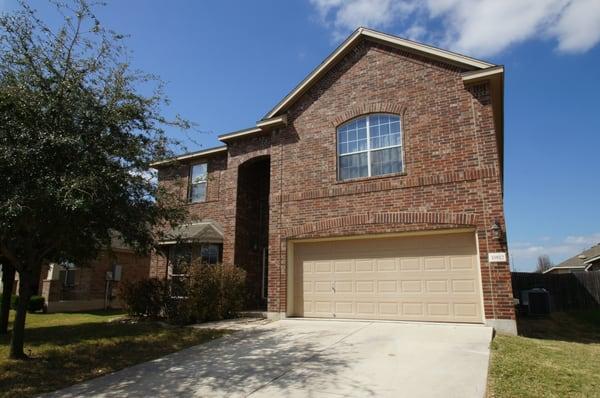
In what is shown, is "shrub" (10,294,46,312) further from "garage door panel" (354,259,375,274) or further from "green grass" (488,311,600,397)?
"green grass" (488,311,600,397)

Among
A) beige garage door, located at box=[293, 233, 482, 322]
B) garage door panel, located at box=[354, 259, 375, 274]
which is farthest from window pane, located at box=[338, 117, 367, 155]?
garage door panel, located at box=[354, 259, 375, 274]

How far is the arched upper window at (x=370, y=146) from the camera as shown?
40.2 ft

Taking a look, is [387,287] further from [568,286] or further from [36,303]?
[36,303]

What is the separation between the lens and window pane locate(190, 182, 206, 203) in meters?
17.7

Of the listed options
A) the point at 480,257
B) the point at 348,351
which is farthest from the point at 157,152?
the point at 480,257

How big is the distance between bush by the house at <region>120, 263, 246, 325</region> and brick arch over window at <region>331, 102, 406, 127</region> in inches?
238

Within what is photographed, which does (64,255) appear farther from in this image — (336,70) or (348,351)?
(336,70)

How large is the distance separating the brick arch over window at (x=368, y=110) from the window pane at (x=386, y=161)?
1.13 metres

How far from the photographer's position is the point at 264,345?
30.4 feet

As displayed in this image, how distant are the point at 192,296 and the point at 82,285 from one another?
10.8 meters

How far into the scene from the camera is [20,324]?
28.1ft

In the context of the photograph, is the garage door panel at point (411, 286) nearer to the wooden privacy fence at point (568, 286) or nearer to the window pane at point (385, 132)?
the window pane at point (385, 132)

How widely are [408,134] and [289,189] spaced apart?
4.22m

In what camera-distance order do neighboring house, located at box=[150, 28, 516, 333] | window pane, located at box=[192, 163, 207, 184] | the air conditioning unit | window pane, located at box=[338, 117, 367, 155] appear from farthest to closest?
the air conditioning unit < window pane, located at box=[192, 163, 207, 184] < window pane, located at box=[338, 117, 367, 155] < neighboring house, located at box=[150, 28, 516, 333]
